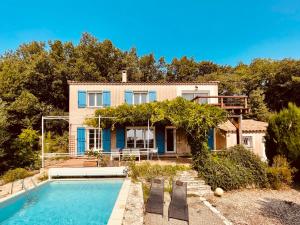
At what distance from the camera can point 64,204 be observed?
32.9 ft

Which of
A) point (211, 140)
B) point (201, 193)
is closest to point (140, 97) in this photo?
point (211, 140)

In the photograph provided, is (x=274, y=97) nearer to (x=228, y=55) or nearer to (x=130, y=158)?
(x=228, y=55)

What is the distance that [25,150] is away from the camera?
15.7m

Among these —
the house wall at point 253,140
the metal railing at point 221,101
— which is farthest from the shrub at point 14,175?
the house wall at point 253,140

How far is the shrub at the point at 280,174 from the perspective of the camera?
41.7 feet

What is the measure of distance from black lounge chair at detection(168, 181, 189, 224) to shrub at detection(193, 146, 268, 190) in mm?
3892

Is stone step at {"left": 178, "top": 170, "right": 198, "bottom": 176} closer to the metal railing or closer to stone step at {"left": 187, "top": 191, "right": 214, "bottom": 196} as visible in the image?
stone step at {"left": 187, "top": 191, "right": 214, "bottom": 196}

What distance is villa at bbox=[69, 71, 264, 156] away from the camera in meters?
20.2

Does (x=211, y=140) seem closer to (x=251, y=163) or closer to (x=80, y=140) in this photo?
(x=251, y=163)

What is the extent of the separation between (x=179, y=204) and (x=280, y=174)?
748cm

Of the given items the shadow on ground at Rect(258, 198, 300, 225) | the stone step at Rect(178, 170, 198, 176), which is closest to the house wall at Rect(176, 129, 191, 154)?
the stone step at Rect(178, 170, 198, 176)

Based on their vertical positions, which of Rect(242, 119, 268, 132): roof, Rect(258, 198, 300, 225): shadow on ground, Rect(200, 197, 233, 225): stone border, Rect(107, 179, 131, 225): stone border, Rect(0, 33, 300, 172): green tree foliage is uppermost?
Rect(0, 33, 300, 172): green tree foliage

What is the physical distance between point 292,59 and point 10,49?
4445 cm

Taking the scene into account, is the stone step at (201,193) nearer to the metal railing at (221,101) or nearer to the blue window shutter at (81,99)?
the metal railing at (221,101)
